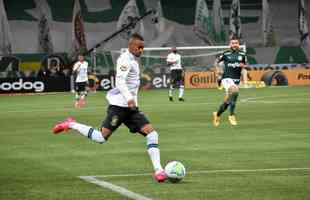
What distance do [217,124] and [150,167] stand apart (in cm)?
1062

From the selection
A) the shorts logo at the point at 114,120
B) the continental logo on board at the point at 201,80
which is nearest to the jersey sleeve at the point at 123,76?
the shorts logo at the point at 114,120

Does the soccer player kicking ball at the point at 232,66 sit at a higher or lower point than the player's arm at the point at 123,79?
lower

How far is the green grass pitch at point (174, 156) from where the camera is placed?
1230cm

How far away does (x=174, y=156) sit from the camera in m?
17.3

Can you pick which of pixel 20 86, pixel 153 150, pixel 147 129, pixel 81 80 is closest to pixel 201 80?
pixel 20 86

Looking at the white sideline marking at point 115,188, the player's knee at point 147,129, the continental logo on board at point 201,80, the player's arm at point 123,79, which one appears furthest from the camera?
the continental logo on board at point 201,80

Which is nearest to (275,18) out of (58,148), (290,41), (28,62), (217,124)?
(290,41)

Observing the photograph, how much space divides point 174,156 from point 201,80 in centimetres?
3933

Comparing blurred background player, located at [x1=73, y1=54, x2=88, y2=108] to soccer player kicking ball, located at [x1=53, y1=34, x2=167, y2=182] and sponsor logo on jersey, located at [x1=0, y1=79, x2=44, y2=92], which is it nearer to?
sponsor logo on jersey, located at [x1=0, y1=79, x2=44, y2=92]

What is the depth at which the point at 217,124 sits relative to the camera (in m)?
25.8

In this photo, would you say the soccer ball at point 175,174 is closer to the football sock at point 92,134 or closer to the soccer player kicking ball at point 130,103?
the soccer player kicking ball at point 130,103

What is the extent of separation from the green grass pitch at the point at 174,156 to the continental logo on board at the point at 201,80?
24.0 meters

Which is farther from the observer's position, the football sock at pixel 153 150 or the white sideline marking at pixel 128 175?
the football sock at pixel 153 150

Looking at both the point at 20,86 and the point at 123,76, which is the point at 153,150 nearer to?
the point at 123,76
